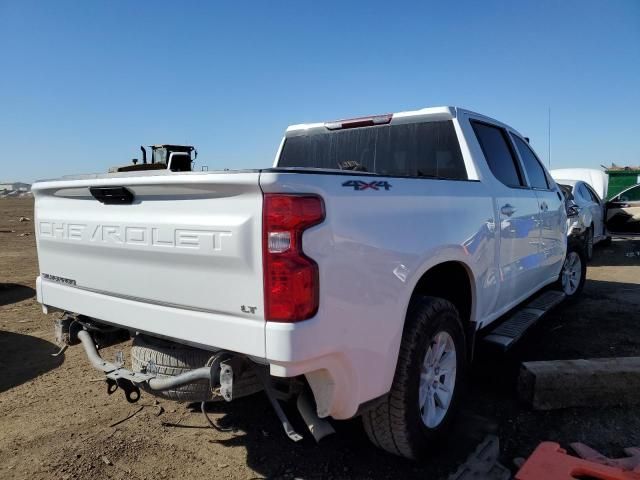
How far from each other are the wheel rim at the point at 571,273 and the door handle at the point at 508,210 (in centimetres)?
292

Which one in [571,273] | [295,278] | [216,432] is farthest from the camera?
[571,273]

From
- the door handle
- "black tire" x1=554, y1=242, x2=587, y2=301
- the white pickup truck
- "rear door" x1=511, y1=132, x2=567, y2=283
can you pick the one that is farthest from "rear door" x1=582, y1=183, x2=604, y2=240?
the white pickup truck

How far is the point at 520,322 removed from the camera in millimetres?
4188

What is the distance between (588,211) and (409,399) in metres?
9.02

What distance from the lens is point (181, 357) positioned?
252 cm

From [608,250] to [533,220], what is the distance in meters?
9.52

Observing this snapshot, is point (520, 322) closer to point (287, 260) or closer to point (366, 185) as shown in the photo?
point (366, 185)

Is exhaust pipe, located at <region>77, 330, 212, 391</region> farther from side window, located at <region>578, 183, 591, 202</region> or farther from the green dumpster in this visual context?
the green dumpster

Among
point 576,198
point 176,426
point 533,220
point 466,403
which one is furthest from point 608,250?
point 176,426

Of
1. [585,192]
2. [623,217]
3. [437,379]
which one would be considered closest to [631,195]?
[623,217]

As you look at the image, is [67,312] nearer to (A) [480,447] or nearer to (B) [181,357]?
(B) [181,357]

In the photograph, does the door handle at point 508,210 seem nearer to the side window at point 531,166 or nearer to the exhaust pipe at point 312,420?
the side window at point 531,166

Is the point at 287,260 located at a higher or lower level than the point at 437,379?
higher

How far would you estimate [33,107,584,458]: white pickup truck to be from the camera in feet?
6.61
